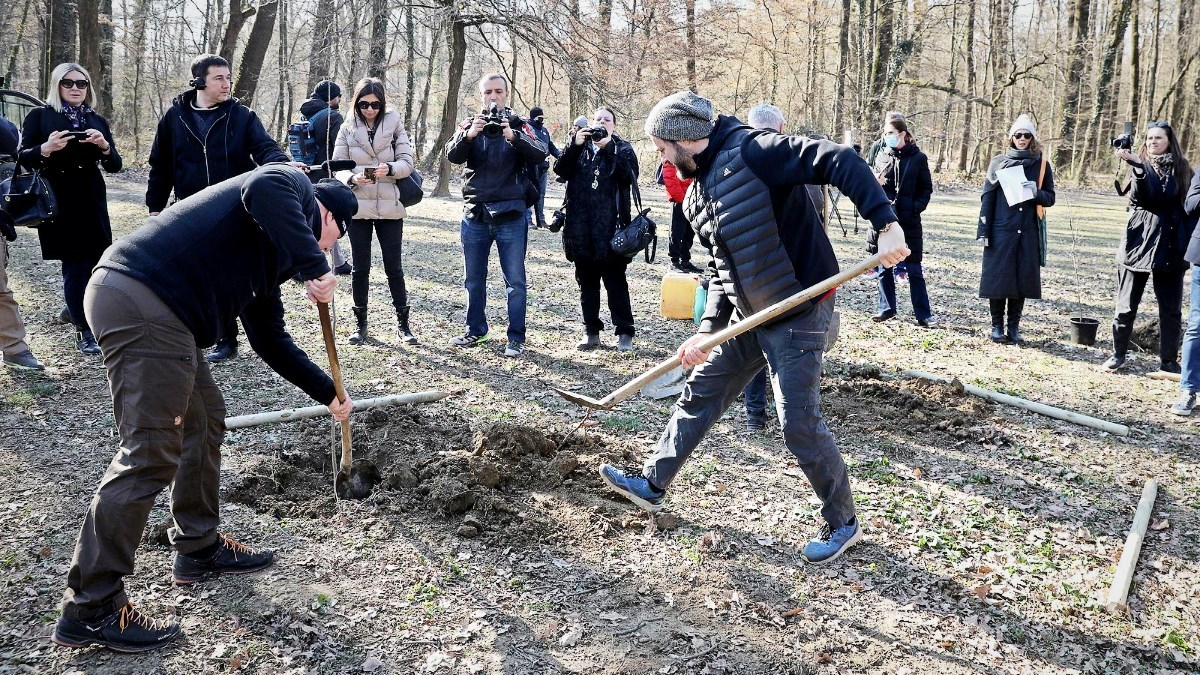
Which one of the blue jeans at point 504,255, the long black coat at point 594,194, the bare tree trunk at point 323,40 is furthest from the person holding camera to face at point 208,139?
the bare tree trunk at point 323,40

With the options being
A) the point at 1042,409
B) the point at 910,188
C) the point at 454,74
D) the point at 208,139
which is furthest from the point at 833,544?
the point at 454,74

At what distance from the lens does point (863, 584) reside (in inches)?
156

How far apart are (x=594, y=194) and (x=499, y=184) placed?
2.60ft

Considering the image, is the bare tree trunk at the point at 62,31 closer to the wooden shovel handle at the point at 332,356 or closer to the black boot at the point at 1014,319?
the wooden shovel handle at the point at 332,356

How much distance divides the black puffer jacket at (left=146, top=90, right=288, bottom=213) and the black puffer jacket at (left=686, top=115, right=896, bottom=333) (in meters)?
3.60

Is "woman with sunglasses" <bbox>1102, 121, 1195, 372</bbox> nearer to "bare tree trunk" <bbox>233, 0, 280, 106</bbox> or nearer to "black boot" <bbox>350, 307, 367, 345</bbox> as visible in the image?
"black boot" <bbox>350, 307, 367, 345</bbox>

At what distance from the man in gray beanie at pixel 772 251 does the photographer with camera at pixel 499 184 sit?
3336 millimetres

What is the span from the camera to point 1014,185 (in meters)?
8.20

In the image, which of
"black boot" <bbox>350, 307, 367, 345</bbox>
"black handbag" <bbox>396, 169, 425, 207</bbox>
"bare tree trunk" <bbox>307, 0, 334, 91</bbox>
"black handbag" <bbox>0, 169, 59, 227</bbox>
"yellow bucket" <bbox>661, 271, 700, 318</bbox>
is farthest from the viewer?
"bare tree trunk" <bbox>307, 0, 334, 91</bbox>

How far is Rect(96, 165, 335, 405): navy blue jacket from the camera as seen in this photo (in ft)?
10.0

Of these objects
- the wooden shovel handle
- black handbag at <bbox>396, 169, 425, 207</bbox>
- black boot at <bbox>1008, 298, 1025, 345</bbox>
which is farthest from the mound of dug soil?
black boot at <bbox>1008, 298, 1025, 345</bbox>

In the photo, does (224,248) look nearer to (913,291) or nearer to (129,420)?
(129,420)

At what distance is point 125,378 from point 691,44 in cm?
2472

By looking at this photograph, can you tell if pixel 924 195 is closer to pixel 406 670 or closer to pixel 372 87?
pixel 372 87
